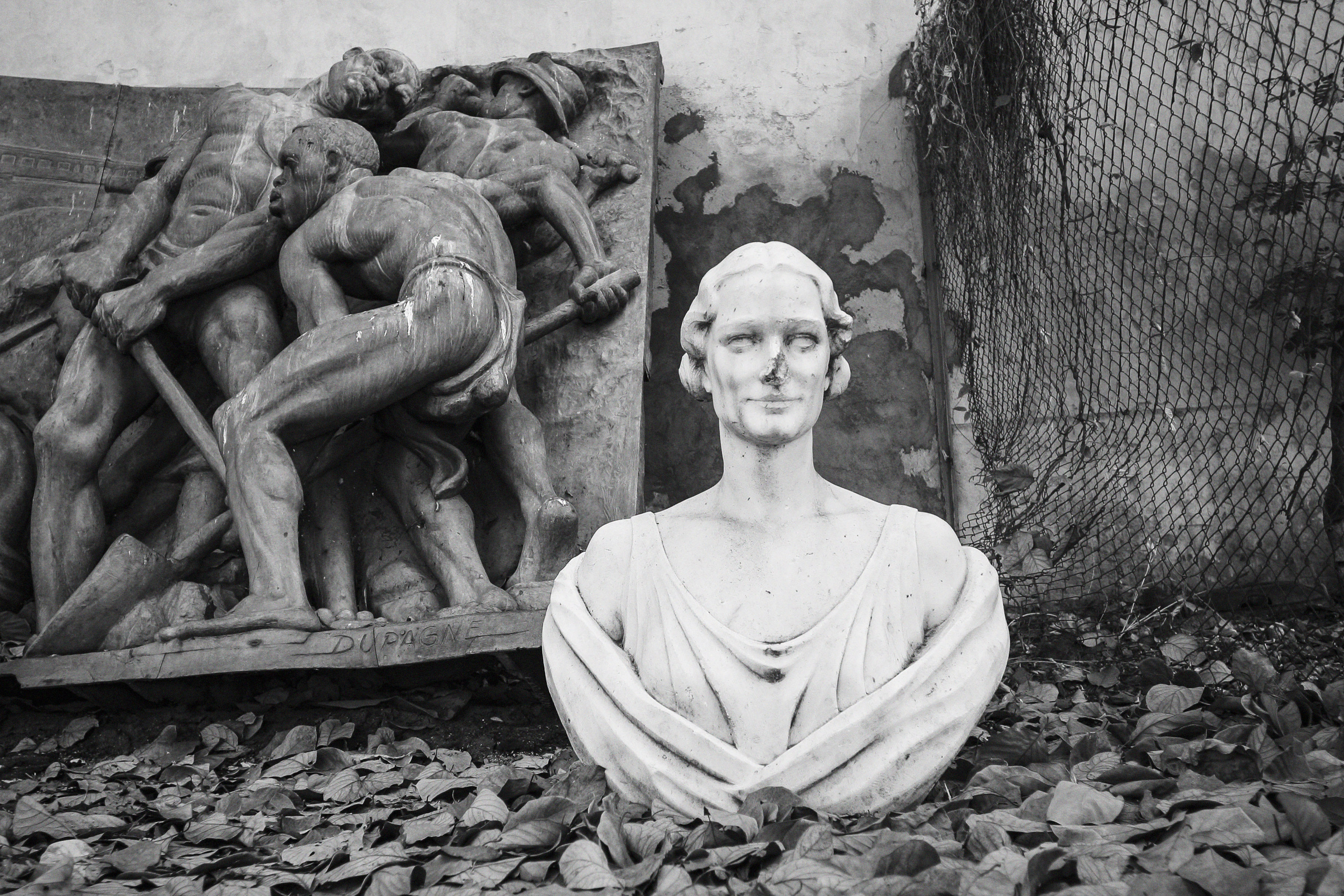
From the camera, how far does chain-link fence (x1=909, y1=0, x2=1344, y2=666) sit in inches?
198

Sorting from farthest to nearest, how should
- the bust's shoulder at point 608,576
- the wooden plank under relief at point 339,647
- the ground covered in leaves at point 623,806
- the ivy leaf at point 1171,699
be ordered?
the wooden plank under relief at point 339,647 → the ivy leaf at point 1171,699 → the bust's shoulder at point 608,576 → the ground covered in leaves at point 623,806

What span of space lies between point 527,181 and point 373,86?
725mm

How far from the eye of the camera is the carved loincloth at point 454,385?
4.52 meters

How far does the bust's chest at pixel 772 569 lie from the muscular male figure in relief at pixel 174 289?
220 centimetres

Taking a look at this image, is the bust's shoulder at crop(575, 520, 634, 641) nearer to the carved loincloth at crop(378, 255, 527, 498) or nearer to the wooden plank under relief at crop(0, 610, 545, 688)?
the wooden plank under relief at crop(0, 610, 545, 688)

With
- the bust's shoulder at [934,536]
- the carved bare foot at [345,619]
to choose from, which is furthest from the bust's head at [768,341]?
the carved bare foot at [345,619]

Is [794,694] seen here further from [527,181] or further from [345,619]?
[527,181]

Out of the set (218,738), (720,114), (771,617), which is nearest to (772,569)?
(771,617)

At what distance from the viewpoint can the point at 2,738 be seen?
454cm

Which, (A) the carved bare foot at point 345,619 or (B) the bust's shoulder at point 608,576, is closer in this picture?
(B) the bust's shoulder at point 608,576

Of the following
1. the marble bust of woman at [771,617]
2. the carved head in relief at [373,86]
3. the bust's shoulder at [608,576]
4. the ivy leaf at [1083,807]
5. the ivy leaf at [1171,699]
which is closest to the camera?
the ivy leaf at [1083,807]

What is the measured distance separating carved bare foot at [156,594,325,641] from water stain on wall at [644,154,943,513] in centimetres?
168

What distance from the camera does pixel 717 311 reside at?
11.0ft

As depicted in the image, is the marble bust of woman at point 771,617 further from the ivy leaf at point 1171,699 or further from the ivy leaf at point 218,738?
the ivy leaf at point 218,738
